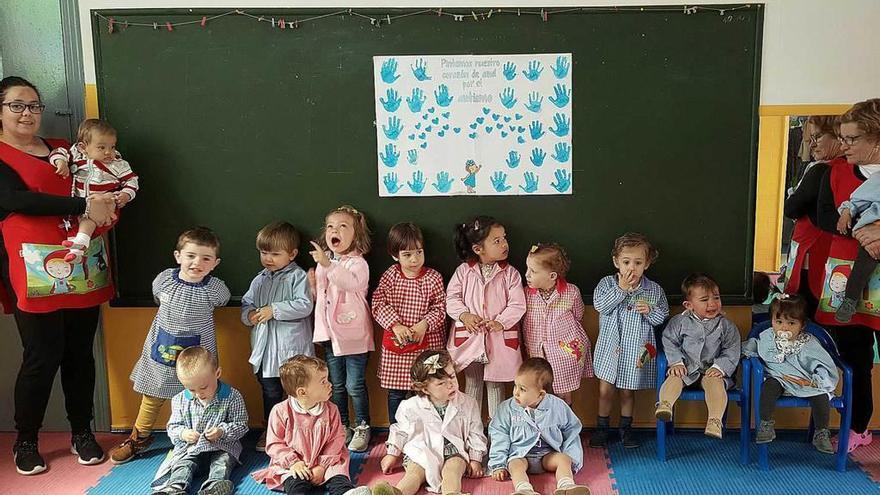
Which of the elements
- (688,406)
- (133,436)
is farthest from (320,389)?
(688,406)

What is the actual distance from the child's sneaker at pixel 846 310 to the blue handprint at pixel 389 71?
225 cm

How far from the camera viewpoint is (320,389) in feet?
10.1

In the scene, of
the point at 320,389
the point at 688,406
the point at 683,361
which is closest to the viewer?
the point at 320,389

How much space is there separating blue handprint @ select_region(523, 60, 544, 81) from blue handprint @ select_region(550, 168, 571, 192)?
1.50 ft

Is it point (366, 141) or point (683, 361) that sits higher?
point (366, 141)

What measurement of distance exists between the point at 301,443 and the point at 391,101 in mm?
1623

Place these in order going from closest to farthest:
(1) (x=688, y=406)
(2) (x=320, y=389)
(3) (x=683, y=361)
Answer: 1. (2) (x=320, y=389)
2. (3) (x=683, y=361)
3. (1) (x=688, y=406)

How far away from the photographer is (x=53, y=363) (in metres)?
3.27

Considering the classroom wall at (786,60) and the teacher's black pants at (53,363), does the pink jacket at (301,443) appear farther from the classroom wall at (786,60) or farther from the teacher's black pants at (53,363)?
the classroom wall at (786,60)

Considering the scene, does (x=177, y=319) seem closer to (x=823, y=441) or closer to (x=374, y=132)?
(x=374, y=132)

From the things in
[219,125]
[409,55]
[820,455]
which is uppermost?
[409,55]

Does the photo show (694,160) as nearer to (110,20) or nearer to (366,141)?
(366,141)

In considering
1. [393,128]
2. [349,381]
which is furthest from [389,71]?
[349,381]

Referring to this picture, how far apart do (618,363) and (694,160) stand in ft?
Answer: 3.41
